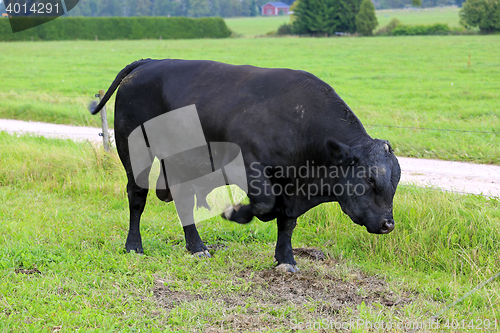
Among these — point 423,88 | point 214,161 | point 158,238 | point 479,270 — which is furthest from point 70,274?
point 423,88

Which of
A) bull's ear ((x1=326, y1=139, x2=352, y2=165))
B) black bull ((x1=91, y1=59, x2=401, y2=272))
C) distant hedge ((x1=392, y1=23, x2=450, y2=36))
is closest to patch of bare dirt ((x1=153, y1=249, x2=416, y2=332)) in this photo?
black bull ((x1=91, y1=59, x2=401, y2=272))

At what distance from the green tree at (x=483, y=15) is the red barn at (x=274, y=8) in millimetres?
96264

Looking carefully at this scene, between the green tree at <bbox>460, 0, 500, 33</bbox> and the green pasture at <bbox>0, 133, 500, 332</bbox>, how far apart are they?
56907mm

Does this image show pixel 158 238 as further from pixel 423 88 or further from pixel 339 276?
pixel 423 88

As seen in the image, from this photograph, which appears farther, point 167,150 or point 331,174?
point 167,150

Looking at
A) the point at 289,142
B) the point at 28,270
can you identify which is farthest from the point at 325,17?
the point at 28,270

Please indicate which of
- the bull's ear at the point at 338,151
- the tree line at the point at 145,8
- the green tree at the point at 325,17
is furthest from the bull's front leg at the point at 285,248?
the tree line at the point at 145,8

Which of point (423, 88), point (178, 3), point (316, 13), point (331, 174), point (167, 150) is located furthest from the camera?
point (178, 3)

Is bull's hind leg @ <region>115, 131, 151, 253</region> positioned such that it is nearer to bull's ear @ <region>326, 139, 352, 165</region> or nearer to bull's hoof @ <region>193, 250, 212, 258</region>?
bull's hoof @ <region>193, 250, 212, 258</region>

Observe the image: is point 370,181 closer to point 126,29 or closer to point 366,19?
point 366,19

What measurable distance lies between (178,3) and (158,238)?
377 ft

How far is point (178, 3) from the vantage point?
113m

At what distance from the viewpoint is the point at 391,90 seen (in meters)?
18.9

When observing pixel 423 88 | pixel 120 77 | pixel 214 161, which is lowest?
pixel 423 88
